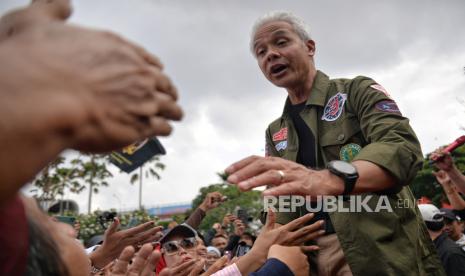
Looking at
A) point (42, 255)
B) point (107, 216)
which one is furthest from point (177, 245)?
point (42, 255)

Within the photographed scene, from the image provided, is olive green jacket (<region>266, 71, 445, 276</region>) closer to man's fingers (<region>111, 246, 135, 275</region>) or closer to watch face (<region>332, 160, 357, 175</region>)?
watch face (<region>332, 160, 357, 175</region>)

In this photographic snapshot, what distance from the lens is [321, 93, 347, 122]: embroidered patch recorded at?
117 inches

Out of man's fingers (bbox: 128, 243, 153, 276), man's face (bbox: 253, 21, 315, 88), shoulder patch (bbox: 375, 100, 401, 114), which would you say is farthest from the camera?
man's face (bbox: 253, 21, 315, 88)

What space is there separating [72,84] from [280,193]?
1.12m

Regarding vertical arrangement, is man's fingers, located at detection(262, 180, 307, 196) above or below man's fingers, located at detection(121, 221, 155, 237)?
above

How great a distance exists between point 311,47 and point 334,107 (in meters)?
0.72

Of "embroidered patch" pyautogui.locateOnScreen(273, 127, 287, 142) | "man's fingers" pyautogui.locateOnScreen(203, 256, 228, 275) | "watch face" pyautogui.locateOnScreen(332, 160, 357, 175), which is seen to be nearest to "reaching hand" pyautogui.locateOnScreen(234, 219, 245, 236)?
"man's fingers" pyautogui.locateOnScreen(203, 256, 228, 275)

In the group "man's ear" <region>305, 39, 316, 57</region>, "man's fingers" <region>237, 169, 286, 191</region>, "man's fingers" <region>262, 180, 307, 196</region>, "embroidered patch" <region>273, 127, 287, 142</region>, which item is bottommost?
"man's fingers" <region>262, 180, 307, 196</region>

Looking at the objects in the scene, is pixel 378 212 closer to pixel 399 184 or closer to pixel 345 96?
pixel 399 184

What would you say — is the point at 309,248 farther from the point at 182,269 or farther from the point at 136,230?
the point at 136,230

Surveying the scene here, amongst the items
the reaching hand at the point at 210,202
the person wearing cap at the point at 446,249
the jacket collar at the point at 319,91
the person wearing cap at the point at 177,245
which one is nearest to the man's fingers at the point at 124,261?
the jacket collar at the point at 319,91

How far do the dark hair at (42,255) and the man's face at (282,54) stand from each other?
7.59ft

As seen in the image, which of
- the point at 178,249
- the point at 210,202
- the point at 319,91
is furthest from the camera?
the point at 210,202

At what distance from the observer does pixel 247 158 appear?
1.85m
